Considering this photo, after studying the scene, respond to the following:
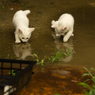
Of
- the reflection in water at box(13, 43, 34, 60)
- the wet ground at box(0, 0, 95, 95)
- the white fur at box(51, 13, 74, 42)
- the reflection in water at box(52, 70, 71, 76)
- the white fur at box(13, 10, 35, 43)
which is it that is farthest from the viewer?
the white fur at box(51, 13, 74, 42)

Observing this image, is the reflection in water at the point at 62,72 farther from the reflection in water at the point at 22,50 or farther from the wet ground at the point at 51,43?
the reflection in water at the point at 22,50

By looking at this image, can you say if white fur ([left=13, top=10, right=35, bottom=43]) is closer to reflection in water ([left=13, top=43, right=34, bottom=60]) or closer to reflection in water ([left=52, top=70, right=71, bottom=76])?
reflection in water ([left=13, top=43, right=34, bottom=60])

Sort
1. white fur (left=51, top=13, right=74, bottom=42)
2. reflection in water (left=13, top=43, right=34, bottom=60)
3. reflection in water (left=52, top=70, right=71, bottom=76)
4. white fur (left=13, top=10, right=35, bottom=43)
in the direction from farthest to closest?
white fur (left=51, top=13, right=74, bottom=42)
white fur (left=13, top=10, right=35, bottom=43)
reflection in water (left=13, top=43, right=34, bottom=60)
reflection in water (left=52, top=70, right=71, bottom=76)

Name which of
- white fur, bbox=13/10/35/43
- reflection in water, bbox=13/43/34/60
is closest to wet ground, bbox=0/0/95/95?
reflection in water, bbox=13/43/34/60

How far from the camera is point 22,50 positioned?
15.2ft

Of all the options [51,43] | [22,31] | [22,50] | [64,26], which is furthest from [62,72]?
[22,31]

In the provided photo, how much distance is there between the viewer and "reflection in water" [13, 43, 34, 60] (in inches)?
168

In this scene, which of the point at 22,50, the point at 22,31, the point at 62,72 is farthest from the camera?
the point at 22,31

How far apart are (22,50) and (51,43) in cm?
91

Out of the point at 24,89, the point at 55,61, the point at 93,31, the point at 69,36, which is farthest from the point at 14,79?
the point at 93,31

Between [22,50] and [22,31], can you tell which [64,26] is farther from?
[22,50]

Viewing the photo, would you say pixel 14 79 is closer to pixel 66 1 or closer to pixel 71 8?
pixel 71 8

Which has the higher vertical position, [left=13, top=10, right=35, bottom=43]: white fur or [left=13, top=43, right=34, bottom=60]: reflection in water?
[left=13, top=10, right=35, bottom=43]: white fur

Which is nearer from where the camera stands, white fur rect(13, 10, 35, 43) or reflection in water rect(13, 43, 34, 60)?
reflection in water rect(13, 43, 34, 60)
